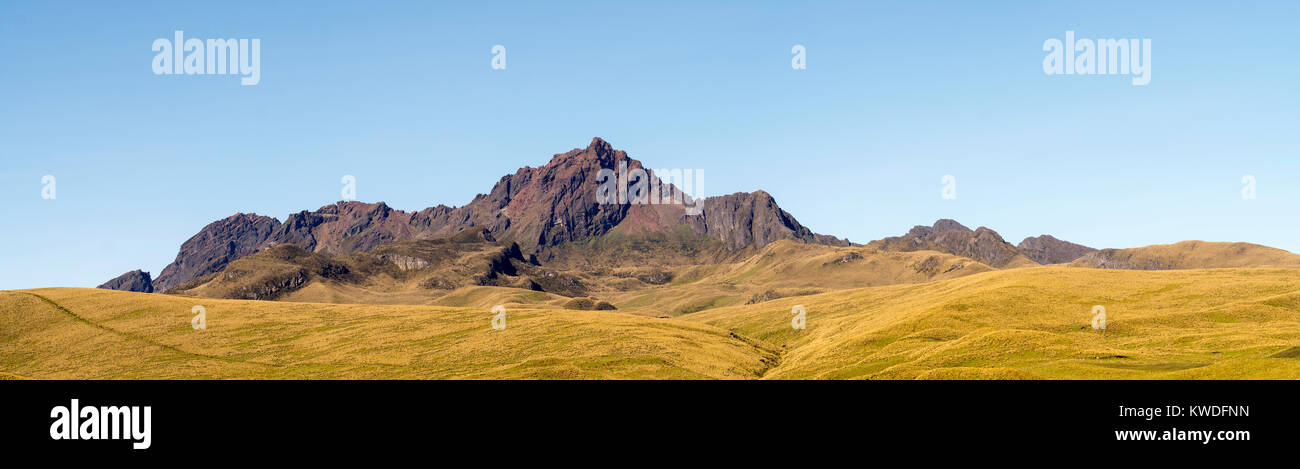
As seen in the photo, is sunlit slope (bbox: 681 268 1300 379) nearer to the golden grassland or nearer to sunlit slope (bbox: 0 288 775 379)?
the golden grassland

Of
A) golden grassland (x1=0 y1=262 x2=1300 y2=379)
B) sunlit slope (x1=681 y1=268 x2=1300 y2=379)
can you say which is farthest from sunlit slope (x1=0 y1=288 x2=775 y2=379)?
sunlit slope (x1=681 y1=268 x2=1300 y2=379)

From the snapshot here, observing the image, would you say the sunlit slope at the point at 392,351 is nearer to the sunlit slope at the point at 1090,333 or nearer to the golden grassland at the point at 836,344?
the golden grassland at the point at 836,344

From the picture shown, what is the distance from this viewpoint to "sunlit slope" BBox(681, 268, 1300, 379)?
91663 millimetres

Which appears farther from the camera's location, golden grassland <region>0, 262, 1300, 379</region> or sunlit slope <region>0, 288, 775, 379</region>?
sunlit slope <region>0, 288, 775, 379</region>

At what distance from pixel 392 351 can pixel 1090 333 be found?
441 feet

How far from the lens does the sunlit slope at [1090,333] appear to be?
9166 centimetres

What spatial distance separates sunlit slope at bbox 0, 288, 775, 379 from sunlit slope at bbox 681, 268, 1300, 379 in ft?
63.6

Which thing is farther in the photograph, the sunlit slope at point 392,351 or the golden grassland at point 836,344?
the sunlit slope at point 392,351

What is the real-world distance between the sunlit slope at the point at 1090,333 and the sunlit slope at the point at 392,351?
1939cm

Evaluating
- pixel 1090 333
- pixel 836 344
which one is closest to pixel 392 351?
pixel 836 344

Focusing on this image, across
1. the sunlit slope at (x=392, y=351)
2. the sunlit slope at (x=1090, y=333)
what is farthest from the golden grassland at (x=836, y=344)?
the sunlit slope at (x=392, y=351)

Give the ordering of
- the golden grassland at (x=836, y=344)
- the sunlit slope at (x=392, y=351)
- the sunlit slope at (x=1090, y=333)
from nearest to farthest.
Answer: the sunlit slope at (x=1090, y=333) < the golden grassland at (x=836, y=344) < the sunlit slope at (x=392, y=351)

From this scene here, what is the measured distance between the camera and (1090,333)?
12838cm
